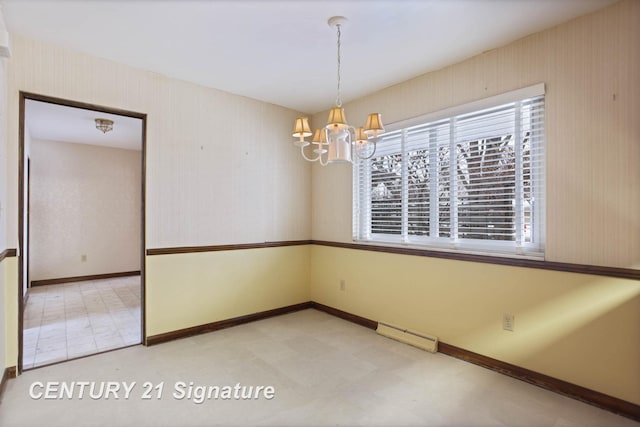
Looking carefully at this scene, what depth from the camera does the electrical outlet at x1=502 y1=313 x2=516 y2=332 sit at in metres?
2.59

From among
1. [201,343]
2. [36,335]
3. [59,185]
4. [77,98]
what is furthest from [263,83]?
[59,185]

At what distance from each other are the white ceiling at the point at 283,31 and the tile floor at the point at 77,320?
8.41 feet

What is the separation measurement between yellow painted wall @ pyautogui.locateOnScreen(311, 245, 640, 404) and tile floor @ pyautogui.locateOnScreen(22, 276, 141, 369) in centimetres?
255

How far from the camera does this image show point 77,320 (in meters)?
3.88

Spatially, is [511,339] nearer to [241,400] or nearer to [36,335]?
[241,400]

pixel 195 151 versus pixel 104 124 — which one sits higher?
pixel 104 124

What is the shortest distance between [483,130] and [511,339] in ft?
5.43

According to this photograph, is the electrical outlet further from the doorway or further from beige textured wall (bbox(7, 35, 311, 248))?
the doorway

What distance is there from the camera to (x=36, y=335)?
3389mm

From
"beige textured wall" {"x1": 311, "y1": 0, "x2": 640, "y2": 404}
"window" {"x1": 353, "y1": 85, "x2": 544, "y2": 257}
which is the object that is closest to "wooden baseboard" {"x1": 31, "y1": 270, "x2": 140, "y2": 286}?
"window" {"x1": 353, "y1": 85, "x2": 544, "y2": 257}

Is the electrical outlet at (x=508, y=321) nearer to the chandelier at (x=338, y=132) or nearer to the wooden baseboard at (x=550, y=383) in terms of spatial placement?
the wooden baseboard at (x=550, y=383)

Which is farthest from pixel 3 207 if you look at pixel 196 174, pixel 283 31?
pixel 283 31

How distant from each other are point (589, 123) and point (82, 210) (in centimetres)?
701

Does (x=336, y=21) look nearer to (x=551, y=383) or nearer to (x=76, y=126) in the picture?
(x=551, y=383)
